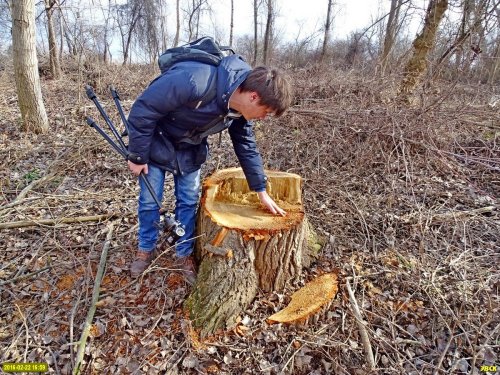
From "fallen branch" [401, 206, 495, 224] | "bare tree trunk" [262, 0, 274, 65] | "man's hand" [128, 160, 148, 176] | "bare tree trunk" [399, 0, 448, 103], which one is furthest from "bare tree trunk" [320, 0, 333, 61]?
"man's hand" [128, 160, 148, 176]

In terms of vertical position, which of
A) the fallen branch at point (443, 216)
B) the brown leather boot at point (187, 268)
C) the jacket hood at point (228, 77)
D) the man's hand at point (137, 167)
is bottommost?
the brown leather boot at point (187, 268)

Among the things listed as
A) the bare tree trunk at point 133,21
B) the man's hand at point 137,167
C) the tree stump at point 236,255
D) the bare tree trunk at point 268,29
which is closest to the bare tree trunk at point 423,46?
the tree stump at point 236,255

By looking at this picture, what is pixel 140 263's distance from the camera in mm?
2361

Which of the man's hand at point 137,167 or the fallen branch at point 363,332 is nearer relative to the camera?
the fallen branch at point 363,332

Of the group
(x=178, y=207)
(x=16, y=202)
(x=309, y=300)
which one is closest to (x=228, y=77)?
(x=178, y=207)

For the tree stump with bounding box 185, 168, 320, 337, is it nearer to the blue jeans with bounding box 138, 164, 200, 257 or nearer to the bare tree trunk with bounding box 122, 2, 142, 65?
the blue jeans with bounding box 138, 164, 200, 257

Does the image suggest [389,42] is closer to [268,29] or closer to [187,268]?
[187,268]

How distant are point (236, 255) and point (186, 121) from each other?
90 centimetres

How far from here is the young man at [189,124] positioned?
1720mm

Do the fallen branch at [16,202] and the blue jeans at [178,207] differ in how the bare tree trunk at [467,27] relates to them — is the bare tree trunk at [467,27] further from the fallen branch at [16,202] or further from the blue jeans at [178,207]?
the fallen branch at [16,202]

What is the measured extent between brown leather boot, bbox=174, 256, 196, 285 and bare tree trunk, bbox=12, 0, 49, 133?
4.19m

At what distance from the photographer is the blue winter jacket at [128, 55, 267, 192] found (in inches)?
67.5

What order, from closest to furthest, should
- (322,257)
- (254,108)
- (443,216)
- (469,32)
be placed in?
1. (254,108)
2. (322,257)
3. (443,216)
4. (469,32)

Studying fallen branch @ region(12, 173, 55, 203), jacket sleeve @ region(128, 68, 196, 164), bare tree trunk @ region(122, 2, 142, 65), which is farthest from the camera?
bare tree trunk @ region(122, 2, 142, 65)
